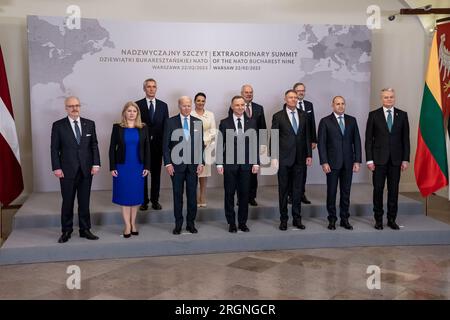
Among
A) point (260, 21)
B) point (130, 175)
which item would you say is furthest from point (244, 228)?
point (260, 21)

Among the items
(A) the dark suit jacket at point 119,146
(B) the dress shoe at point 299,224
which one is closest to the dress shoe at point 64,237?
(A) the dark suit jacket at point 119,146

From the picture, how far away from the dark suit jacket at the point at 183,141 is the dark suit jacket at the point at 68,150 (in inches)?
30.9

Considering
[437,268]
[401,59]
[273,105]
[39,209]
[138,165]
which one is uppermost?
[401,59]

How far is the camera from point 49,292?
4207mm

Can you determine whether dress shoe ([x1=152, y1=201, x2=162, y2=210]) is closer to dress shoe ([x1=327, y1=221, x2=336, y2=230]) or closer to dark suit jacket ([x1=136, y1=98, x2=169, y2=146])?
dark suit jacket ([x1=136, y1=98, x2=169, y2=146])

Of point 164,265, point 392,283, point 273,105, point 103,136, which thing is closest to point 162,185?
point 103,136

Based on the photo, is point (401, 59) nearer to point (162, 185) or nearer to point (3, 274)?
point (162, 185)

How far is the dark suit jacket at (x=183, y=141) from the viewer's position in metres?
5.33

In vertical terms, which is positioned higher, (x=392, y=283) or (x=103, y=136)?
(x=103, y=136)

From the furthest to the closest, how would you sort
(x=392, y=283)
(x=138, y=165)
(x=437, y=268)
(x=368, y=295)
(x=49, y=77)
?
(x=49, y=77)
(x=138, y=165)
(x=437, y=268)
(x=392, y=283)
(x=368, y=295)

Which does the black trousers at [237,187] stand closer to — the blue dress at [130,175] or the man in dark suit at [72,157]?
the blue dress at [130,175]

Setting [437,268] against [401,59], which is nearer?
[437,268]

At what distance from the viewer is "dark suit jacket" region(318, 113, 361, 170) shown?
5.55m

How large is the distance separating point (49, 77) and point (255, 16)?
10.4 feet
